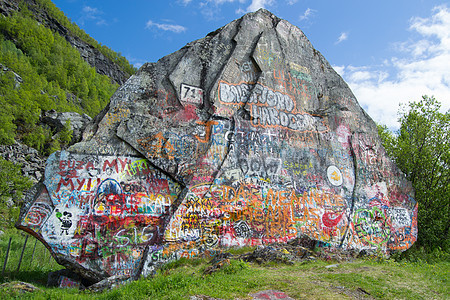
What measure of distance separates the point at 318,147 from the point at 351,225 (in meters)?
2.55

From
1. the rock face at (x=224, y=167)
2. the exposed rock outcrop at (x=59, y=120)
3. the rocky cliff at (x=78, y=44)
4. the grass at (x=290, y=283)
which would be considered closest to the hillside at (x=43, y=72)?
the rocky cliff at (x=78, y=44)

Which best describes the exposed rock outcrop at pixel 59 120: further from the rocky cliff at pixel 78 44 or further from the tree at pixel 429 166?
the tree at pixel 429 166

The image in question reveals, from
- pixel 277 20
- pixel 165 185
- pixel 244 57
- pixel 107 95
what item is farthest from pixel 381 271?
pixel 107 95

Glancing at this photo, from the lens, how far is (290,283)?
5.86 m

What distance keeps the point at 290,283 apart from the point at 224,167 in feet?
12.7

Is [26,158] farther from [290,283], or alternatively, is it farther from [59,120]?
[290,283]

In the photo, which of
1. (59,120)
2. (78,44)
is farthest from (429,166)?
(78,44)

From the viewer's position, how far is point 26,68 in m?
38.4

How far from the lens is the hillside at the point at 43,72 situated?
105 feet

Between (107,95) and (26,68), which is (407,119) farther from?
(107,95)

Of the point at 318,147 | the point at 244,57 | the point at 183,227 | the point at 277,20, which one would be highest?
the point at 277,20

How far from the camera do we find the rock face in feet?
25.3

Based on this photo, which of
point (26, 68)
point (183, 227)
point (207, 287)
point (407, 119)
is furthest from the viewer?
point (26, 68)

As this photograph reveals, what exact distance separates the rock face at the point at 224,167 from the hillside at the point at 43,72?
22.9 meters
